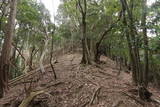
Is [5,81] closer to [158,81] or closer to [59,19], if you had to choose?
[158,81]

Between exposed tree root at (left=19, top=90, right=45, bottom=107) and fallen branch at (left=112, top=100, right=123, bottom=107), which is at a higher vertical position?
exposed tree root at (left=19, top=90, right=45, bottom=107)

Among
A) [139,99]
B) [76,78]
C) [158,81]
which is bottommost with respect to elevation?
[158,81]

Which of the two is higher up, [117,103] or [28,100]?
[28,100]

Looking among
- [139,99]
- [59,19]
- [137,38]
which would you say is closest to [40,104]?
[139,99]

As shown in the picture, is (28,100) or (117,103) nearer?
(28,100)

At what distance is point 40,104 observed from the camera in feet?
16.5

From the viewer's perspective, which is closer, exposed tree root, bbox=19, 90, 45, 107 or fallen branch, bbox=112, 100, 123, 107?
exposed tree root, bbox=19, 90, 45, 107


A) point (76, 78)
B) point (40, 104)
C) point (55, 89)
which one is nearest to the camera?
point (40, 104)

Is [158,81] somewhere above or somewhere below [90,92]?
below

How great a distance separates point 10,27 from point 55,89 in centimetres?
309

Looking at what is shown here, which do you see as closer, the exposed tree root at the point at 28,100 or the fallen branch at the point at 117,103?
the exposed tree root at the point at 28,100

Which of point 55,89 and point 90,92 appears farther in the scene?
point 55,89

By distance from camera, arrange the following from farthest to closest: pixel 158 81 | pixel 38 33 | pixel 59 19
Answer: pixel 59 19 → pixel 38 33 → pixel 158 81

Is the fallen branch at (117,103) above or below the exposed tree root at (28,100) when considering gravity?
below
